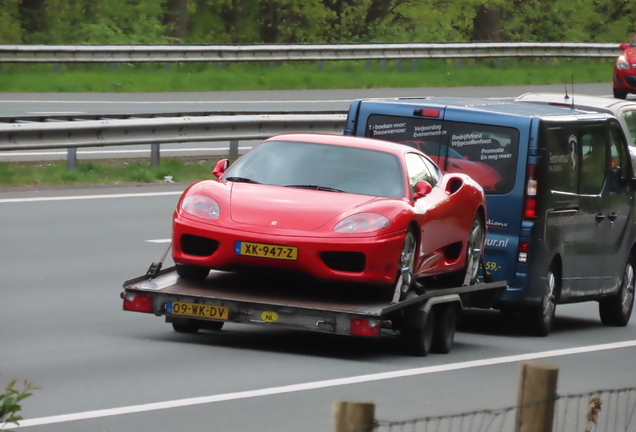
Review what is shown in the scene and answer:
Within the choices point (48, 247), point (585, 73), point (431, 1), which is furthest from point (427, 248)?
point (431, 1)

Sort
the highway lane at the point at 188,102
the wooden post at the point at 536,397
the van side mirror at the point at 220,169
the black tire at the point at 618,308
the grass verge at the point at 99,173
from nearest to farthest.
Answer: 1. the wooden post at the point at 536,397
2. the van side mirror at the point at 220,169
3. the black tire at the point at 618,308
4. the grass verge at the point at 99,173
5. the highway lane at the point at 188,102

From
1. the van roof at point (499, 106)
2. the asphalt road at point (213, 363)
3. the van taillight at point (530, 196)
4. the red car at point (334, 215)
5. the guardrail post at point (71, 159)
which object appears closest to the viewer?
the asphalt road at point (213, 363)

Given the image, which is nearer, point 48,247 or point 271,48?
point 48,247

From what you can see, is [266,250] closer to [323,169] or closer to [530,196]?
[323,169]

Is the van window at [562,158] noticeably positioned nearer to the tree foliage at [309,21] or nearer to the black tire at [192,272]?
the black tire at [192,272]

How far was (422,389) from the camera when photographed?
348 inches

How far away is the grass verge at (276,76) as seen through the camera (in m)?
31.7

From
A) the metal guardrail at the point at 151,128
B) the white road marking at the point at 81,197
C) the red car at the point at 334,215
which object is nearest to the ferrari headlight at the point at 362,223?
the red car at the point at 334,215

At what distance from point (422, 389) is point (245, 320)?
135cm

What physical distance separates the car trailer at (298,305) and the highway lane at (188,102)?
1140cm

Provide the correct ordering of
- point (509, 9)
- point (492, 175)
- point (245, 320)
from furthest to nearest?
point (509, 9)
point (492, 175)
point (245, 320)

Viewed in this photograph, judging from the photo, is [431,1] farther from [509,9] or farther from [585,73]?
[585,73]

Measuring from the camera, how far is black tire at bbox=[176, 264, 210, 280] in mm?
10211

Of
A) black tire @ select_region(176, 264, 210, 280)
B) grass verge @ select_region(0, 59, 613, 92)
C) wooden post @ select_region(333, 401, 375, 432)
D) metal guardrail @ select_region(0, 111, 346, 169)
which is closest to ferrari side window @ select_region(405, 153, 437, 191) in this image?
black tire @ select_region(176, 264, 210, 280)
